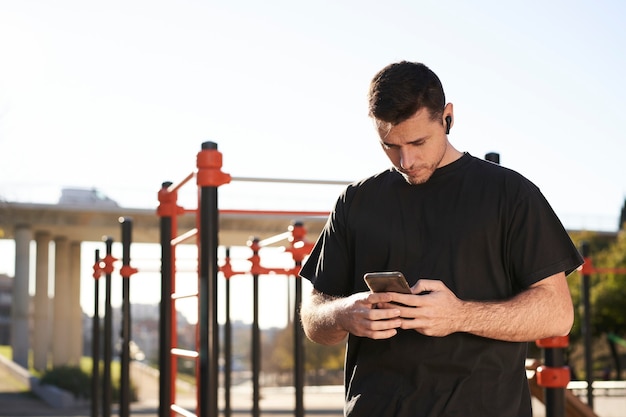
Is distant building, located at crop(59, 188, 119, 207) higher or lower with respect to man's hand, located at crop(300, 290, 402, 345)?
higher

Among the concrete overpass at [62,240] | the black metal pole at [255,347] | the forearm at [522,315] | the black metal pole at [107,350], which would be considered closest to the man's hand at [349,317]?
the forearm at [522,315]

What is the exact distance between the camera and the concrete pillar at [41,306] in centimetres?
3244

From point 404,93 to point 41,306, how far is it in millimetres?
32653

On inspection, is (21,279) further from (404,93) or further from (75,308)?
(404,93)

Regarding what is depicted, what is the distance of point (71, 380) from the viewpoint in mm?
22281

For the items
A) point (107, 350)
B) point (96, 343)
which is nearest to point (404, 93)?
point (107, 350)

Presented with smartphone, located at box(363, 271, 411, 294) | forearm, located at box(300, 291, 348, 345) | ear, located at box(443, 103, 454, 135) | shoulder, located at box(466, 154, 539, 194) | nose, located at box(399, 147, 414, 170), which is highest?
ear, located at box(443, 103, 454, 135)

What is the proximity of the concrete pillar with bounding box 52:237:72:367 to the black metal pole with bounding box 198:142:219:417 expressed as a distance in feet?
103

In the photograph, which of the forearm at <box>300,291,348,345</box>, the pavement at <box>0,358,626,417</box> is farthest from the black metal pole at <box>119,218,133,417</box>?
the pavement at <box>0,358,626,417</box>

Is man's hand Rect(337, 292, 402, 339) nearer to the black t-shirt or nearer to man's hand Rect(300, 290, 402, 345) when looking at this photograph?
man's hand Rect(300, 290, 402, 345)

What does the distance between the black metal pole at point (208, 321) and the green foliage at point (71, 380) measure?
1848 cm

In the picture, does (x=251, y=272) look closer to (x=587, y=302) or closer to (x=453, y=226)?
(x=587, y=302)

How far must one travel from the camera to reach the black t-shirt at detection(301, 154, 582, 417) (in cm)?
261

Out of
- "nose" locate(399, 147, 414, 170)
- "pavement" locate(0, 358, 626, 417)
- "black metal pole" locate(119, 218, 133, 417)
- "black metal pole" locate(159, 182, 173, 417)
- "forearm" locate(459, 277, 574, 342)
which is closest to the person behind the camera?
"forearm" locate(459, 277, 574, 342)
